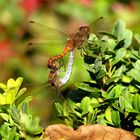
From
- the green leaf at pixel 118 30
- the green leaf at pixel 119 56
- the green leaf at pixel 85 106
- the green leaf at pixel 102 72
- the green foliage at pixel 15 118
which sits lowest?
the green foliage at pixel 15 118

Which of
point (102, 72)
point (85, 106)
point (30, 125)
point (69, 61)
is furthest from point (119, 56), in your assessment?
point (30, 125)

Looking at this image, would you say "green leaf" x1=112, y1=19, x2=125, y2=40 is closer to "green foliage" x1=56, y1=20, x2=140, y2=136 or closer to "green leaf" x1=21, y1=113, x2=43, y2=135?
"green foliage" x1=56, y1=20, x2=140, y2=136

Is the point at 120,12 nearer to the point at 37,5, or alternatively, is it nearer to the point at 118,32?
the point at 37,5

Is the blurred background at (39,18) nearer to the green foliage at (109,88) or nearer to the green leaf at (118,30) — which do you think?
the green leaf at (118,30)

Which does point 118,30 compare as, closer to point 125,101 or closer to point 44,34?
A: point 125,101

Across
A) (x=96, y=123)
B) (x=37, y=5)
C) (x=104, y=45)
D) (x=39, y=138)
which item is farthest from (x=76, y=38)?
(x=37, y=5)

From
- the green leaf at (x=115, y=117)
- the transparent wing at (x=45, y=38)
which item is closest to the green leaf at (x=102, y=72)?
the green leaf at (x=115, y=117)

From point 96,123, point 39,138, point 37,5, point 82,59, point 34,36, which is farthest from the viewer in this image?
point 37,5
